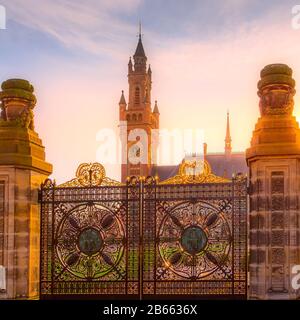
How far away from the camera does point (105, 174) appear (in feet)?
36.8

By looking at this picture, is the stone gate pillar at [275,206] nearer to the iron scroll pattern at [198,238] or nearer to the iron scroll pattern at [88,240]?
the iron scroll pattern at [198,238]

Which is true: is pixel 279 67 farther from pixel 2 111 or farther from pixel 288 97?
pixel 2 111

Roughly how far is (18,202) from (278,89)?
5.67 metres

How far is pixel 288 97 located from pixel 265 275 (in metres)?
3.42

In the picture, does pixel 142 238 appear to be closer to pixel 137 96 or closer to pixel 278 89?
pixel 278 89

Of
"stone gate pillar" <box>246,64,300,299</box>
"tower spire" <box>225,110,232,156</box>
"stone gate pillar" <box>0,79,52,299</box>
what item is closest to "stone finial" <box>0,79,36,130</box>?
"stone gate pillar" <box>0,79,52,299</box>

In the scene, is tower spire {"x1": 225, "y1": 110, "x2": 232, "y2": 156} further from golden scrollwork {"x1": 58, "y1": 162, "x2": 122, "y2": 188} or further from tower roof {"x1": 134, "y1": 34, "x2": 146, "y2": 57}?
golden scrollwork {"x1": 58, "y1": 162, "x2": 122, "y2": 188}

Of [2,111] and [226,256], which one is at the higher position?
[2,111]

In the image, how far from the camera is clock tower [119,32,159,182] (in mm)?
71125

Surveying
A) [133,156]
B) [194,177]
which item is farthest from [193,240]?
[133,156]

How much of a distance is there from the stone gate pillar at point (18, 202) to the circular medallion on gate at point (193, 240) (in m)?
3.14

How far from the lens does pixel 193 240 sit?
420 inches

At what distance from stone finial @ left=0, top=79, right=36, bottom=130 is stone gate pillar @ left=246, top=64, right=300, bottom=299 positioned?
4737 mm
